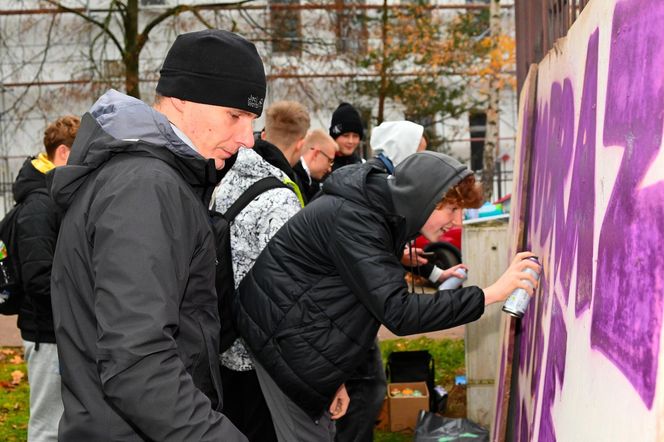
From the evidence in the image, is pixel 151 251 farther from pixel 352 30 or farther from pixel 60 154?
pixel 352 30

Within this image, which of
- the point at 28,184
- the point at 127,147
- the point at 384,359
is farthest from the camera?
the point at 384,359

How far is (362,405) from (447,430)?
94cm

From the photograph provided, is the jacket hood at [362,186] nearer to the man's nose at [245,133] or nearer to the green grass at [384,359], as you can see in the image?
the man's nose at [245,133]

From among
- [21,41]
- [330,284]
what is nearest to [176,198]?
[330,284]

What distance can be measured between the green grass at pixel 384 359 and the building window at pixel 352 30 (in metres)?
11.5

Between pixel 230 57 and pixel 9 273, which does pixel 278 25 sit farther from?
pixel 230 57

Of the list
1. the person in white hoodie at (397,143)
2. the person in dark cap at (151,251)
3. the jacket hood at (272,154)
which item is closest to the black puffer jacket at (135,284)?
the person in dark cap at (151,251)

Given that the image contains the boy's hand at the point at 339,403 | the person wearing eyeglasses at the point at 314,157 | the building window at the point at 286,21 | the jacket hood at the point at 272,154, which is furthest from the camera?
the building window at the point at 286,21

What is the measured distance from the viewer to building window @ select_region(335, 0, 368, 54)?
19.2 meters

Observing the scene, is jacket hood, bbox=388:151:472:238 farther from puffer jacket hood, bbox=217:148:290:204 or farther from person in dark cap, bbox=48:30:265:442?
person in dark cap, bbox=48:30:265:442

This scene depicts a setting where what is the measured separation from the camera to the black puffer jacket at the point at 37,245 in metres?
4.05

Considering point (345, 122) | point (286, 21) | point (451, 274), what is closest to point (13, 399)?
point (345, 122)

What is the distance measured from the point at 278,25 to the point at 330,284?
620 inches

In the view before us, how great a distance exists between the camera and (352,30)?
20.2m
